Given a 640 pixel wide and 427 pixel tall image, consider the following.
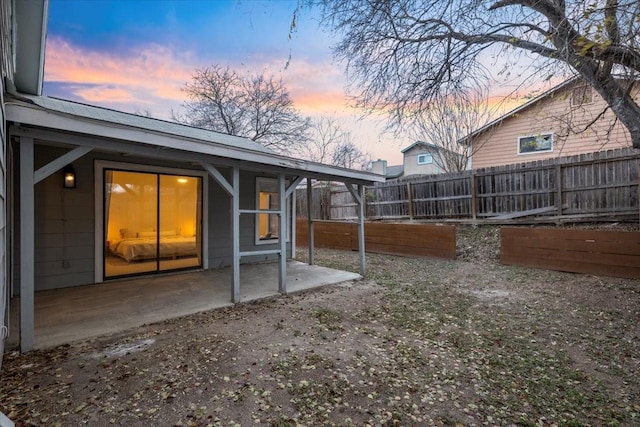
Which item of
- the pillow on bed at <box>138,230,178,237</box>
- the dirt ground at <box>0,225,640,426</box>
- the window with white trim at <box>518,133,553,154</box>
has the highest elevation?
the window with white trim at <box>518,133,553,154</box>

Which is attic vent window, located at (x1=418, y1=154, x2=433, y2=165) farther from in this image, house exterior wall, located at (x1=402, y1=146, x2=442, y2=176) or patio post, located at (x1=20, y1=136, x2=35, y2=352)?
patio post, located at (x1=20, y1=136, x2=35, y2=352)

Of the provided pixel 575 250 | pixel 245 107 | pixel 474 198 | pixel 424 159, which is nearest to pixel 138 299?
pixel 575 250

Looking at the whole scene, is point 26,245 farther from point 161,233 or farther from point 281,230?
point 161,233

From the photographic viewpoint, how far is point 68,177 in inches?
192

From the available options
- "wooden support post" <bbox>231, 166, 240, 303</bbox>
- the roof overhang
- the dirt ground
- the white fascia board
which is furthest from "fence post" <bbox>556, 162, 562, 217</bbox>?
the roof overhang

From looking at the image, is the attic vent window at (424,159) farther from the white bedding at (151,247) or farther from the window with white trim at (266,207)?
the white bedding at (151,247)

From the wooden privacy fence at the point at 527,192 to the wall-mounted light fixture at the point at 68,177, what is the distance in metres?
8.89

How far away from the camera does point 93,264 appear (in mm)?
5172

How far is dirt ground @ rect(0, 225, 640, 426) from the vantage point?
6.89ft

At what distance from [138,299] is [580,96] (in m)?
7.55

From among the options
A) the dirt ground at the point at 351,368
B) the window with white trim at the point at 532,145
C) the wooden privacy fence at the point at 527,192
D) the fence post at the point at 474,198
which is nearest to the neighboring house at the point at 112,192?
the dirt ground at the point at 351,368

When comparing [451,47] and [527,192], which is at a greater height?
[451,47]

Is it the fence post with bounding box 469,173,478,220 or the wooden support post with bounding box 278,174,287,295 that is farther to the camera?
the fence post with bounding box 469,173,478,220

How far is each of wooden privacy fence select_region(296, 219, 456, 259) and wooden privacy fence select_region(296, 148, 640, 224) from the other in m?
1.62
